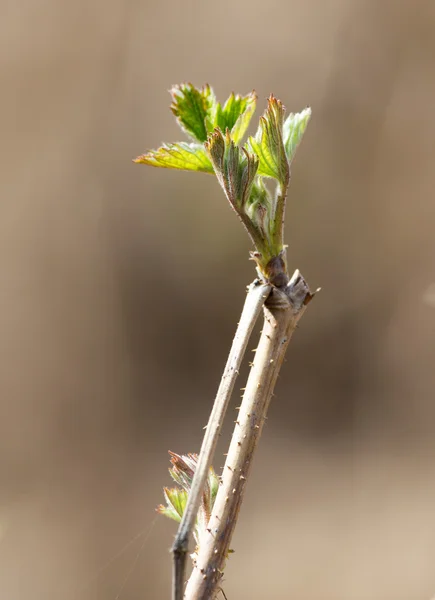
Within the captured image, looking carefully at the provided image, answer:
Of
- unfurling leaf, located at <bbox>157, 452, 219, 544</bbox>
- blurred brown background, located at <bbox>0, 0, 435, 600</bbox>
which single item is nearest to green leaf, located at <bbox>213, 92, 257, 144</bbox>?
unfurling leaf, located at <bbox>157, 452, 219, 544</bbox>

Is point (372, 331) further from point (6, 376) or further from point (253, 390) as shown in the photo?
point (253, 390)

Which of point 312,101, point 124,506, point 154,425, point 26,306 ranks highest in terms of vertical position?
point 312,101

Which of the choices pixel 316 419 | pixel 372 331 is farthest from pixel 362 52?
pixel 316 419

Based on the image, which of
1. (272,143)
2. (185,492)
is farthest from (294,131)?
(185,492)

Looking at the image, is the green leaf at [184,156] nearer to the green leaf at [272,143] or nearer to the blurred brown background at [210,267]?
the green leaf at [272,143]

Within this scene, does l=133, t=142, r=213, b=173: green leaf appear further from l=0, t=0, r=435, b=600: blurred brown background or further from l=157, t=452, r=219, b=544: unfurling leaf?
l=0, t=0, r=435, b=600: blurred brown background

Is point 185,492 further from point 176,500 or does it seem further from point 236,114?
point 236,114

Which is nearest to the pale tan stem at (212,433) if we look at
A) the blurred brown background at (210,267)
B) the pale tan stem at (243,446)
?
the pale tan stem at (243,446)
